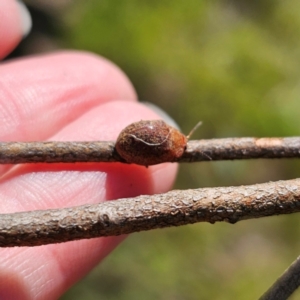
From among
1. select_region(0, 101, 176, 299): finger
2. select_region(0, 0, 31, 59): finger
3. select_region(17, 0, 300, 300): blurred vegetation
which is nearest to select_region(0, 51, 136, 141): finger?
select_region(0, 0, 31, 59): finger

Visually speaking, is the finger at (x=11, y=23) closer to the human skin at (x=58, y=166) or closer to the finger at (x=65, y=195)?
the human skin at (x=58, y=166)

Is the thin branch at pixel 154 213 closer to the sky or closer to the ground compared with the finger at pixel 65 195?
closer to the sky

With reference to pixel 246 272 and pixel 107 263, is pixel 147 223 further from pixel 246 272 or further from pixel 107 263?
pixel 246 272

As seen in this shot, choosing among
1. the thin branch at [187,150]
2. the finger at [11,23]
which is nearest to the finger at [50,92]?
the finger at [11,23]

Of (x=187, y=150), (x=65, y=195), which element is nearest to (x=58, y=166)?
(x=65, y=195)

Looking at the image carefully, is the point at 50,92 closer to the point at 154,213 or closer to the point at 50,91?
the point at 50,91

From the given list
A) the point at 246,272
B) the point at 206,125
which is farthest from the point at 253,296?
the point at 206,125

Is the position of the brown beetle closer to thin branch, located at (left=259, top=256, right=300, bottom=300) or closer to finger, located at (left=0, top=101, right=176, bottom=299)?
finger, located at (left=0, top=101, right=176, bottom=299)
